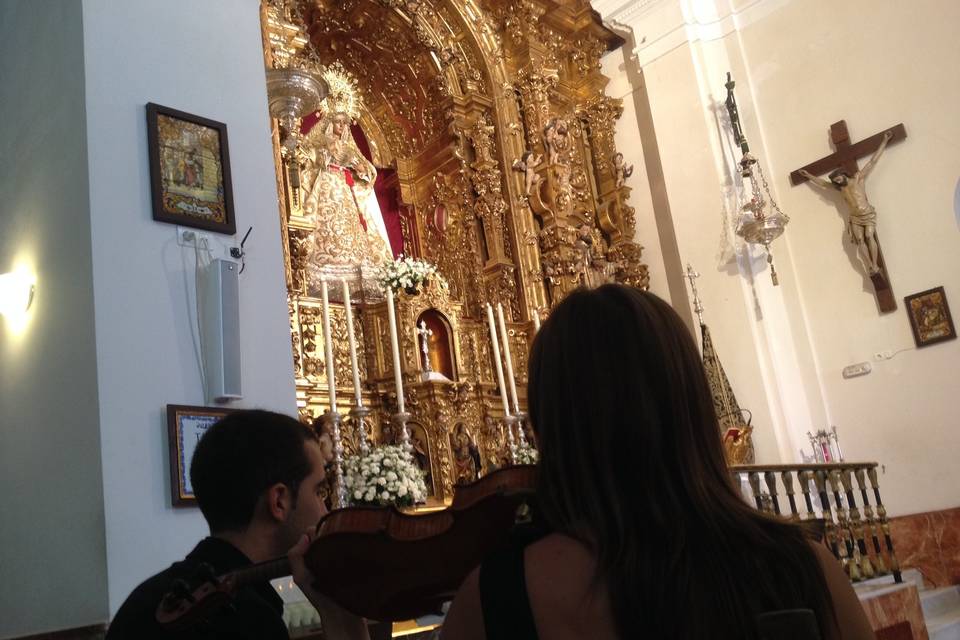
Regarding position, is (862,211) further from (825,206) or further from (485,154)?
(485,154)

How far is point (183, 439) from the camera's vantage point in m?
3.66

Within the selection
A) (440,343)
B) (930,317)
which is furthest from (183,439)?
(930,317)

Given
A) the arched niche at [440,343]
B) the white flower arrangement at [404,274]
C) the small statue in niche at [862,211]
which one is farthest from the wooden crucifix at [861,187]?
the white flower arrangement at [404,274]

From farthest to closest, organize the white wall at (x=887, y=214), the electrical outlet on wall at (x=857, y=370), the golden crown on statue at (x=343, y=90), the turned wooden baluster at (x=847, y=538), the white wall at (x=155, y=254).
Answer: the golden crown on statue at (x=343, y=90) → the electrical outlet on wall at (x=857, y=370) → the white wall at (x=887, y=214) → the turned wooden baluster at (x=847, y=538) → the white wall at (x=155, y=254)

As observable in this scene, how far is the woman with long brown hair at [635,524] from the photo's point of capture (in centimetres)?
113

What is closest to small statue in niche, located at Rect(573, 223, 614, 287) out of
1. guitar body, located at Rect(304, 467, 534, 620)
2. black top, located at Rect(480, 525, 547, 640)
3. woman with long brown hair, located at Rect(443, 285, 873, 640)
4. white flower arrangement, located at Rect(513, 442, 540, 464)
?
white flower arrangement, located at Rect(513, 442, 540, 464)

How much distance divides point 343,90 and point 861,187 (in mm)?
5447

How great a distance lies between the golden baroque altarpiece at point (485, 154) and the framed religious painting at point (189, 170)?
365 centimetres

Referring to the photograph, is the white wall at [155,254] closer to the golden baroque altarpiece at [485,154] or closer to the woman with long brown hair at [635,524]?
the woman with long brown hair at [635,524]

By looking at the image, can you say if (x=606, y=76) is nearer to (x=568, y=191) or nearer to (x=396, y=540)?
(x=568, y=191)

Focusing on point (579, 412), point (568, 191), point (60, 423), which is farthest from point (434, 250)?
point (579, 412)

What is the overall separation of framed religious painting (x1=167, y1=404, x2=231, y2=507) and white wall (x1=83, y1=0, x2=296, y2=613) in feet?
0.12

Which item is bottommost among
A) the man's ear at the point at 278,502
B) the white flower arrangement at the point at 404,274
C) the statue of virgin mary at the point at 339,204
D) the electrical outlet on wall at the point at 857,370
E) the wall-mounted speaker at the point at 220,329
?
the man's ear at the point at 278,502

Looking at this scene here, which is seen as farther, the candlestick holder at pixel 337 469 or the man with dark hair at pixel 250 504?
the candlestick holder at pixel 337 469
